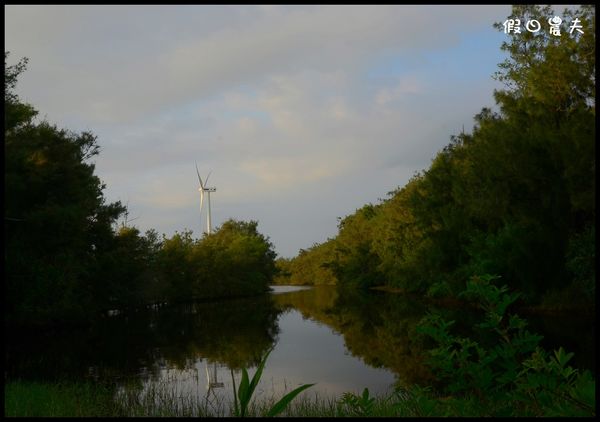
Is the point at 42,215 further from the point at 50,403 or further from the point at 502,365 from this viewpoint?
the point at 502,365

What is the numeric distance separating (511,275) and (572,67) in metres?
15.5

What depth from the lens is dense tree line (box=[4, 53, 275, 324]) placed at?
30.2m

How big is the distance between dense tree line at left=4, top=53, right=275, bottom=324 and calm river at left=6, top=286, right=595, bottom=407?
8.38 ft

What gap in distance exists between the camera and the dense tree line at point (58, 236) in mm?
30172

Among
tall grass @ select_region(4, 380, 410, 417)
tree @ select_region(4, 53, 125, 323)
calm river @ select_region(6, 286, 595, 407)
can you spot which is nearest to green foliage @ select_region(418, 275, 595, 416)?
tall grass @ select_region(4, 380, 410, 417)

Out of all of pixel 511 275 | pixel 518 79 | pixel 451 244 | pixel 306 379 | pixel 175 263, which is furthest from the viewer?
pixel 175 263

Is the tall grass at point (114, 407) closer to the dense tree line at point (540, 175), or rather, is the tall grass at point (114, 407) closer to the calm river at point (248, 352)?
the calm river at point (248, 352)

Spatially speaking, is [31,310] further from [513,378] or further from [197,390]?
[513,378]

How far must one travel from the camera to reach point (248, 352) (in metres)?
28.4

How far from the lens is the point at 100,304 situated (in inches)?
1811

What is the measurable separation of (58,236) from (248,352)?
46.2ft

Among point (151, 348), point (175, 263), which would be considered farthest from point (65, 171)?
point (175, 263)

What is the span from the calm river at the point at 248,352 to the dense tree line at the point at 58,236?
101 inches

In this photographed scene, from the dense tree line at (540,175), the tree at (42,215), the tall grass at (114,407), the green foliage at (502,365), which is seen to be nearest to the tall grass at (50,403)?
the tall grass at (114,407)
